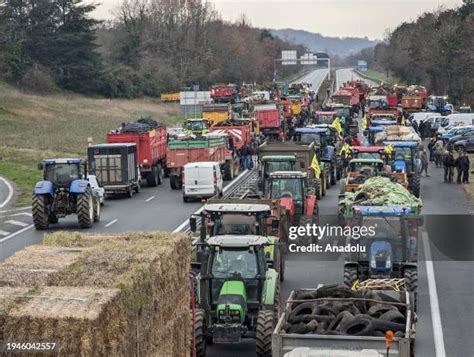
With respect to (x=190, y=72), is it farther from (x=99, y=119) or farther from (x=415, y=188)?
(x=415, y=188)

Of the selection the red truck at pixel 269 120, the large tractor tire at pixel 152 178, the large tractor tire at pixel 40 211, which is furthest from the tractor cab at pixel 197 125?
the large tractor tire at pixel 40 211

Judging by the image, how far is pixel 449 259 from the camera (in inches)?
1227

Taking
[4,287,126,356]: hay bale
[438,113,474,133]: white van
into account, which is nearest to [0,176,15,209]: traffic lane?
[438,113,474,133]: white van

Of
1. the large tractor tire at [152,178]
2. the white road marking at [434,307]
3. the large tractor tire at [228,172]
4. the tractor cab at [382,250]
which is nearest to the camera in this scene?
the white road marking at [434,307]

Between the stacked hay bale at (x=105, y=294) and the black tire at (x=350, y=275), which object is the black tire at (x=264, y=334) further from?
the black tire at (x=350, y=275)

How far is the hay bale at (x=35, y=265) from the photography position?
1418cm

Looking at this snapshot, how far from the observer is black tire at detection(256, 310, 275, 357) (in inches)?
738

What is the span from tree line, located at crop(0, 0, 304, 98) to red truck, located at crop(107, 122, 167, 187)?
41318 mm

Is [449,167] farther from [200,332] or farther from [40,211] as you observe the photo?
[200,332]

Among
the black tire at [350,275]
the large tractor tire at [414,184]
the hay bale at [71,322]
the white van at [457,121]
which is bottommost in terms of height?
the white van at [457,121]

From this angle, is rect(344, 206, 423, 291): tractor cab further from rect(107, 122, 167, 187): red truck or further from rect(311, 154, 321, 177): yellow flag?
rect(107, 122, 167, 187): red truck

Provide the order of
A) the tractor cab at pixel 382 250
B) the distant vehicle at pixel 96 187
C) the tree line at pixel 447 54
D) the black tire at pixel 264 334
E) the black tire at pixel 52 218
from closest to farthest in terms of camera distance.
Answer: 1. the black tire at pixel 264 334
2. the tractor cab at pixel 382 250
3. the black tire at pixel 52 218
4. the distant vehicle at pixel 96 187
5. the tree line at pixel 447 54

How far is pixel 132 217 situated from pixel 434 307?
18028 mm

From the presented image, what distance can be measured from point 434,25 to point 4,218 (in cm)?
9646
